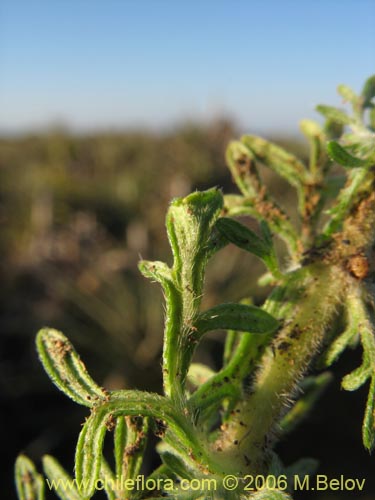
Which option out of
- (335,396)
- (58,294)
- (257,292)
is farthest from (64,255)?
(335,396)

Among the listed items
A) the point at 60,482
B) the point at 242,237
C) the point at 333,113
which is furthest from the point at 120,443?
the point at 333,113

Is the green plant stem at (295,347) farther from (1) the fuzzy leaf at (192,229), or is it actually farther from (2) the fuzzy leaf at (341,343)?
(1) the fuzzy leaf at (192,229)

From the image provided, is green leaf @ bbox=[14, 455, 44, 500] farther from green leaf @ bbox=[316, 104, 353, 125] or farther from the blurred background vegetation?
the blurred background vegetation

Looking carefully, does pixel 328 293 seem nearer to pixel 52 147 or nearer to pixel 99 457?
pixel 99 457

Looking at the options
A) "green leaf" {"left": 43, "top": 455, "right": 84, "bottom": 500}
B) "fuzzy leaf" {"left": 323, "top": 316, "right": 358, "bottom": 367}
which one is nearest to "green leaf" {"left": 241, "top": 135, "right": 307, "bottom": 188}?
"fuzzy leaf" {"left": 323, "top": 316, "right": 358, "bottom": 367}

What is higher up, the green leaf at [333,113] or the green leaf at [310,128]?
the green leaf at [333,113]

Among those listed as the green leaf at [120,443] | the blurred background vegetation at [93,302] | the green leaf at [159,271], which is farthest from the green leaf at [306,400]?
the blurred background vegetation at [93,302]

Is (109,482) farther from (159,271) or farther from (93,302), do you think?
(93,302)
